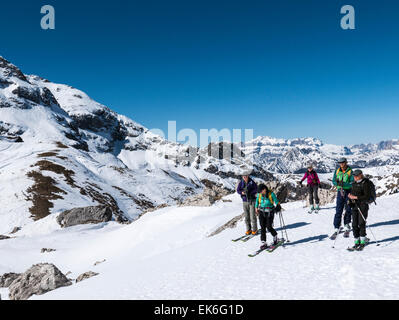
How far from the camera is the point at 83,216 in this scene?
43531 millimetres

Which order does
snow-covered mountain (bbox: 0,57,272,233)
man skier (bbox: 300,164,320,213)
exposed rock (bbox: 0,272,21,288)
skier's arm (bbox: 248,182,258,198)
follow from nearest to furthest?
skier's arm (bbox: 248,182,258,198) < man skier (bbox: 300,164,320,213) < exposed rock (bbox: 0,272,21,288) < snow-covered mountain (bbox: 0,57,272,233)

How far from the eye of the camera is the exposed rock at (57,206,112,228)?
138 ft

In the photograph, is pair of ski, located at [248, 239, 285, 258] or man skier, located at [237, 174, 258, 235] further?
man skier, located at [237, 174, 258, 235]

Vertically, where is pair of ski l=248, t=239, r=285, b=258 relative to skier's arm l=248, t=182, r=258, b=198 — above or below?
below

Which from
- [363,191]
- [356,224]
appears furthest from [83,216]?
[363,191]

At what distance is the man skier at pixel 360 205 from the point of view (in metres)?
10.5

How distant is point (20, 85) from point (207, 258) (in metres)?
222

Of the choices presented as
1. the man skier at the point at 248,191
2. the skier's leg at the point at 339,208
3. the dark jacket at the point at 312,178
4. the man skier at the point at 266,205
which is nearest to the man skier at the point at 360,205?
the skier's leg at the point at 339,208

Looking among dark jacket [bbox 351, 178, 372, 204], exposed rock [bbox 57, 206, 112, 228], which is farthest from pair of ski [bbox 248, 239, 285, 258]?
exposed rock [bbox 57, 206, 112, 228]

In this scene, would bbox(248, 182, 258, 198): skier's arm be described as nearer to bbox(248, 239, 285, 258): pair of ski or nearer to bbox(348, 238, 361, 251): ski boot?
bbox(248, 239, 285, 258): pair of ski

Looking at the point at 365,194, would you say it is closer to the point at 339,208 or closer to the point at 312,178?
the point at 339,208

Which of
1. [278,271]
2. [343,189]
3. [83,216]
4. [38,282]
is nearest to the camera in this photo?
[278,271]

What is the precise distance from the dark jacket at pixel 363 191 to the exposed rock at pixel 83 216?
133 ft

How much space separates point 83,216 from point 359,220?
41.5m
